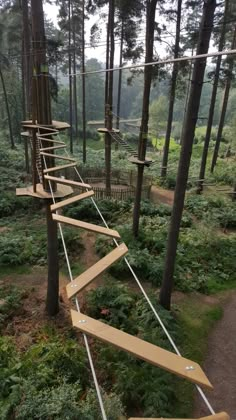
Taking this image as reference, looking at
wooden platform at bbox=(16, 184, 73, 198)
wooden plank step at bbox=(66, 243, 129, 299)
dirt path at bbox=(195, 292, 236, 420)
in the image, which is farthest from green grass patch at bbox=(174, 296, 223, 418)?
wooden platform at bbox=(16, 184, 73, 198)

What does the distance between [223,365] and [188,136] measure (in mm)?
4698

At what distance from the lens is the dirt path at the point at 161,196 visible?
14.2 metres

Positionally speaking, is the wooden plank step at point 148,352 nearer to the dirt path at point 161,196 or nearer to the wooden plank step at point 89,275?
the wooden plank step at point 89,275

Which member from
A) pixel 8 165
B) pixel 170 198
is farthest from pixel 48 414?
pixel 8 165

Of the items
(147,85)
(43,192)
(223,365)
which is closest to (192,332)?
(223,365)

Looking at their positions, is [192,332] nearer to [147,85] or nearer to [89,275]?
[89,275]

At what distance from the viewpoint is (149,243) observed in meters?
9.91

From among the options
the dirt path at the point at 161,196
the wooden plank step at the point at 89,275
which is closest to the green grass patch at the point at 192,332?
the wooden plank step at the point at 89,275

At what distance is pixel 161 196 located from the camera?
15.1 m

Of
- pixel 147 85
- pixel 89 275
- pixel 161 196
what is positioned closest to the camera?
pixel 89 275

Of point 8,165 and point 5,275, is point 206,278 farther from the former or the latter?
point 8,165

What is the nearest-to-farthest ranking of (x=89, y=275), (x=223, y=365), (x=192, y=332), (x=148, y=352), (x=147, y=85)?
(x=148, y=352), (x=89, y=275), (x=223, y=365), (x=192, y=332), (x=147, y=85)

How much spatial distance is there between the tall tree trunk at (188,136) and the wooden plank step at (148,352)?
4319 mm

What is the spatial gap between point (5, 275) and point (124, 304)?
3983 mm
